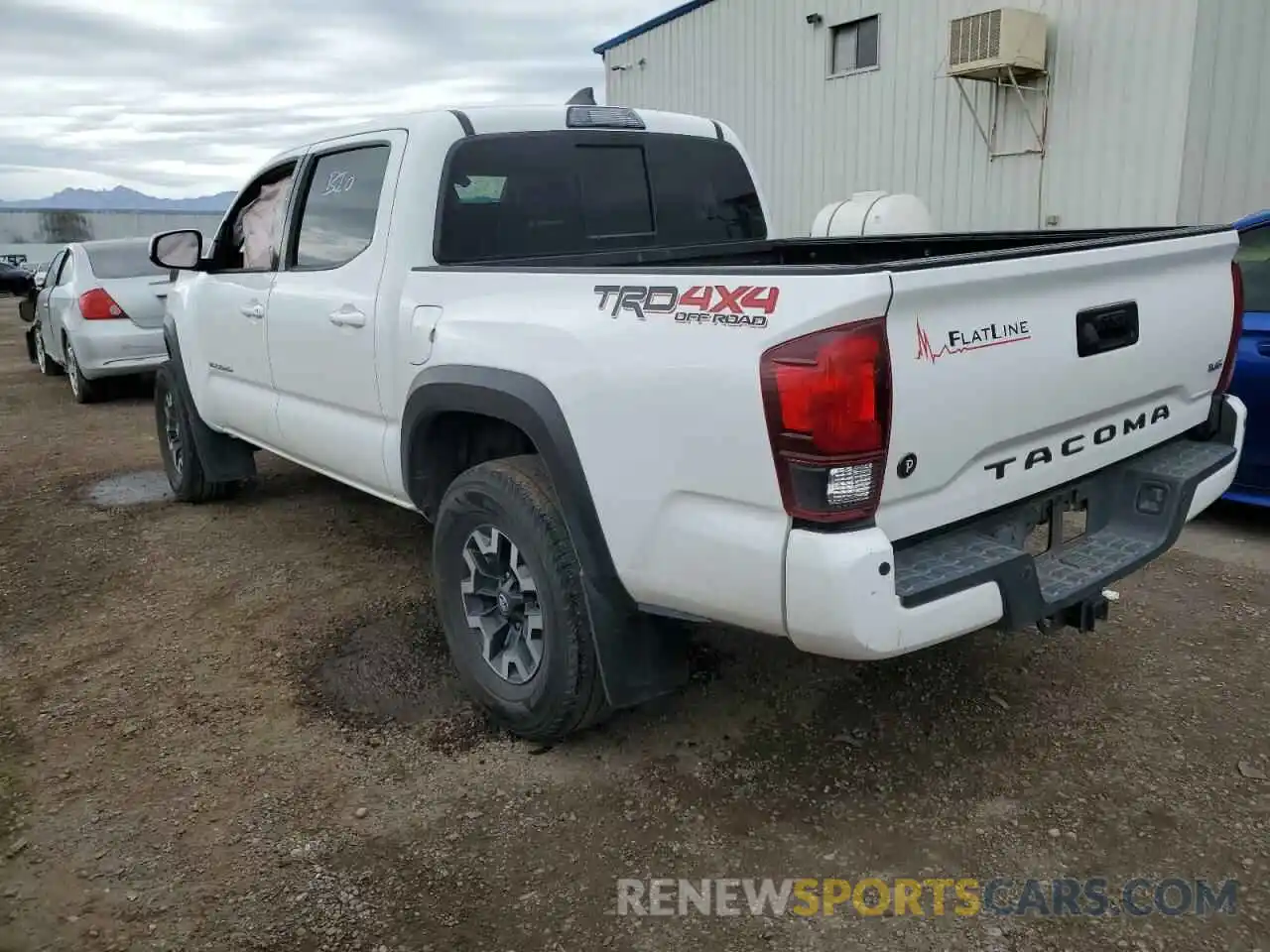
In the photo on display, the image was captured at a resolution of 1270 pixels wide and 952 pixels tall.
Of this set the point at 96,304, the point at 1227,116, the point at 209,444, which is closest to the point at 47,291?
the point at 96,304

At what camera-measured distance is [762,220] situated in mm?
4816

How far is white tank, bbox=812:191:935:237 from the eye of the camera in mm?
11305

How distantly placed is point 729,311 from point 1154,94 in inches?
369

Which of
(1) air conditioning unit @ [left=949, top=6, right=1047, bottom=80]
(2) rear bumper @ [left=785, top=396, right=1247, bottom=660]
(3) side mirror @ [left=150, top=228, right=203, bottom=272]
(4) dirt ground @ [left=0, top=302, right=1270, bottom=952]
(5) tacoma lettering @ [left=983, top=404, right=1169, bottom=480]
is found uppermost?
(1) air conditioning unit @ [left=949, top=6, right=1047, bottom=80]

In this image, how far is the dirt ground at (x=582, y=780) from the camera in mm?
2582

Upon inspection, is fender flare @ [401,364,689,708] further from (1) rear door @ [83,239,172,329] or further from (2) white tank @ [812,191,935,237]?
(2) white tank @ [812,191,935,237]

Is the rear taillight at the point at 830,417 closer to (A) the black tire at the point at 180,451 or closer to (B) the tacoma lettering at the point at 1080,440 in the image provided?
(B) the tacoma lettering at the point at 1080,440

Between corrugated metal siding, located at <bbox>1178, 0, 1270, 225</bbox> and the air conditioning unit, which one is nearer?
corrugated metal siding, located at <bbox>1178, 0, 1270, 225</bbox>

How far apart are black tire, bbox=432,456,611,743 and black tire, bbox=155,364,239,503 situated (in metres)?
3.16

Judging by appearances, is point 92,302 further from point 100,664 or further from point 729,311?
point 729,311

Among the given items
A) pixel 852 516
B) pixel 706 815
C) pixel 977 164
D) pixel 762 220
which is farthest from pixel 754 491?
pixel 977 164

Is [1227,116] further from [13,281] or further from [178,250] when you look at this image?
[13,281]

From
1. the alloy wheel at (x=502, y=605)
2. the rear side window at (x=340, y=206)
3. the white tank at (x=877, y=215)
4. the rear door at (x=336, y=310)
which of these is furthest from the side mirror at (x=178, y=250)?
→ the white tank at (x=877, y=215)

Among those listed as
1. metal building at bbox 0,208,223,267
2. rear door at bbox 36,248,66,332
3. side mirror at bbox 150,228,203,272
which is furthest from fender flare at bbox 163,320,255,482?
metal building at bbox 0,208,223,267
